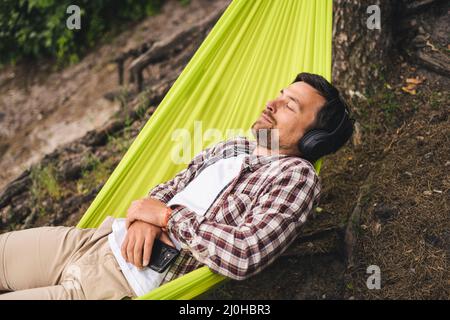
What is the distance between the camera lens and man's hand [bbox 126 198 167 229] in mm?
1905

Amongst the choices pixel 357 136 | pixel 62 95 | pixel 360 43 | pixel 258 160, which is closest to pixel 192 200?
pixel 258 160

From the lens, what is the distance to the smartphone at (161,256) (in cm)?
186

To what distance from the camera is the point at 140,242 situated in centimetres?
186

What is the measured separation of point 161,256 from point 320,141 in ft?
2.50

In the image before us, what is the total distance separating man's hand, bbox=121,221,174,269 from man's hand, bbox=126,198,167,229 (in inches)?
0.8

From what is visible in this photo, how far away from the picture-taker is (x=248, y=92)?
103 inches

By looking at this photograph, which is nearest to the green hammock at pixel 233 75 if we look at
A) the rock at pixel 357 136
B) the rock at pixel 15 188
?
the rock at pixel 357 136

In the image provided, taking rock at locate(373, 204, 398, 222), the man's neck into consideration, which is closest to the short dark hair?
the man's neck

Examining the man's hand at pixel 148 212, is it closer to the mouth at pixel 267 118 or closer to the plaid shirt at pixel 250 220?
the plaid shirt at pixel 250 220

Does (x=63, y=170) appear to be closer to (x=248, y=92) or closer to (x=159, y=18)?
(x=248, y=92)

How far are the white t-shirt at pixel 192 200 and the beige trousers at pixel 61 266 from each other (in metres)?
0.04

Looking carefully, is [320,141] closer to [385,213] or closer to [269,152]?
[269,152]

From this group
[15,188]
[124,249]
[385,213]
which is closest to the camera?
[124,249]

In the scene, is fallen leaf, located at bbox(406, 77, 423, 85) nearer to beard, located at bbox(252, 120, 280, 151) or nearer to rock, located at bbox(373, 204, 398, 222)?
rock, located at bbox(373, 204, 398, 222)
